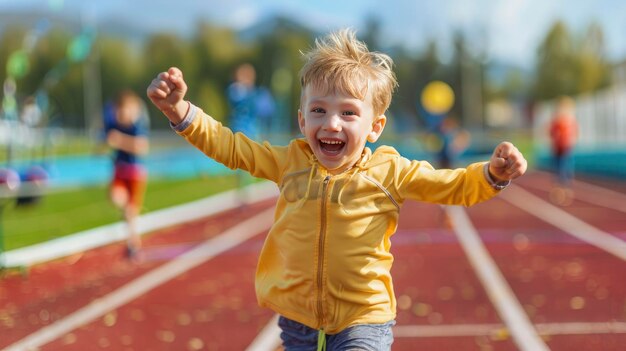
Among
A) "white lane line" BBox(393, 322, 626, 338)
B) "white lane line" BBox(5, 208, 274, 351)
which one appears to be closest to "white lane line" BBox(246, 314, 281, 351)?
"white lane line" BBox(393, 322, 626, 338)

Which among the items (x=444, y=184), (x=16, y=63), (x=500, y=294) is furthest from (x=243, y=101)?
(x=444, y=184)

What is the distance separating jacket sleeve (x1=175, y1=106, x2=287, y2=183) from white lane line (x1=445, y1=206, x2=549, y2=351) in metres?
2.89

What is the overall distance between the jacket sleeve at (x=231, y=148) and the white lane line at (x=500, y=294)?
289cm

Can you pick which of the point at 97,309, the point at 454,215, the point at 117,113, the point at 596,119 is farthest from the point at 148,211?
the point at 596,119

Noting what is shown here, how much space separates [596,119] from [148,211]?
779 inches

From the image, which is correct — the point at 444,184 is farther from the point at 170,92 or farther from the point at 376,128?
the point at 170,92

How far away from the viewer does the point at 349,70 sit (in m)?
3.03

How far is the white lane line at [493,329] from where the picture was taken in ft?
19.0

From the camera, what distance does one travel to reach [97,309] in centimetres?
672

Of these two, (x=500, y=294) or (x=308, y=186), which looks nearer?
(x=308, y=186)

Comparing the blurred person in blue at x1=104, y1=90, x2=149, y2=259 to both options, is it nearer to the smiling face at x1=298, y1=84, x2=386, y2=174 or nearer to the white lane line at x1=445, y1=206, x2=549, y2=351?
the white lane line at x1=445, y1=206, x2=549, y2=351

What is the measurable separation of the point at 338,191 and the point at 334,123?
11.9 inches

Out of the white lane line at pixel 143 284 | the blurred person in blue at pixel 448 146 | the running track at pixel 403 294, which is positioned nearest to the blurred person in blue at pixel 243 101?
the white lane line at pixel 143 284

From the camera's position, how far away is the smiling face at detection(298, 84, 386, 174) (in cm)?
299
